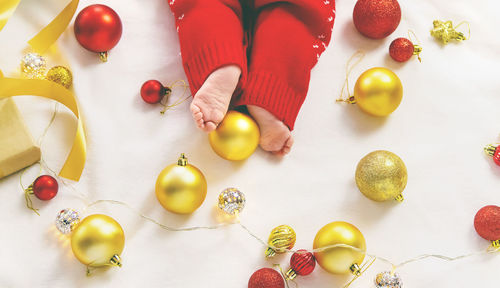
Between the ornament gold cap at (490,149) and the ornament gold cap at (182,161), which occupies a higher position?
the ornament gold cap at (490,149)

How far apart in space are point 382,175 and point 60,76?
572 millimetres

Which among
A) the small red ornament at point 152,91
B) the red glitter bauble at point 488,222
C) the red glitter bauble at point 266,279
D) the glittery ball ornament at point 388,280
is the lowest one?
the red glitter bauble at point 266,279

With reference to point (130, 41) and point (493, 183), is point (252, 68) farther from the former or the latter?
point (493, 183)

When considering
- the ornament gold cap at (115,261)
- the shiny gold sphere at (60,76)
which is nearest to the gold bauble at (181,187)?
the ornament gold cap at (115,261)

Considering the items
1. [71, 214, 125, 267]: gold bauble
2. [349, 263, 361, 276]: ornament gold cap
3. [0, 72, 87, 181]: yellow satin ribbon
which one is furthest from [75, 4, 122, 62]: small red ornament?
[349, 263, 361, 276]: ornament gold cap

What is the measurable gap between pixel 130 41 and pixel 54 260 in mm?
418

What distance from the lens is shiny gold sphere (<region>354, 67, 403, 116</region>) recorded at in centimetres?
98

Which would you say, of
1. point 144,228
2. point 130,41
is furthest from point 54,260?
point 130,41

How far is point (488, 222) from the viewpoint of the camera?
2.97 ft

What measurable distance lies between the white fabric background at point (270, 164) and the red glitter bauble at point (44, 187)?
0.07 ft

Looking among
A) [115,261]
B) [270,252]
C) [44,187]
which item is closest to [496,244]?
[270,252]

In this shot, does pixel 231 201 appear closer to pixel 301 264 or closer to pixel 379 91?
pixel 301 264

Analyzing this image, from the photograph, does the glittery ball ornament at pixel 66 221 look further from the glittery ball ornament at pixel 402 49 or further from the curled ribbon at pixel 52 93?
the glittery ball ornament at pixel 402 49

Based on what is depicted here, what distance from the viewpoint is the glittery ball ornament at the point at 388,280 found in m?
0.84
